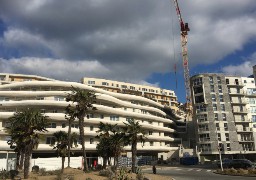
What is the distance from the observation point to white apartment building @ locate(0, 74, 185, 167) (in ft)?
241


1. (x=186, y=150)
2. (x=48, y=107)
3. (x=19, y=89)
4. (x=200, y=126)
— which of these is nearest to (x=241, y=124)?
(x=200, y=126)

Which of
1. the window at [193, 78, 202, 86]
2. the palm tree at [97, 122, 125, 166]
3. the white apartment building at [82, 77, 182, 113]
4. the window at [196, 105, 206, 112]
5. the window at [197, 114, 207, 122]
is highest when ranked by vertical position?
the white apartment building at [82, 77, 182, 113]

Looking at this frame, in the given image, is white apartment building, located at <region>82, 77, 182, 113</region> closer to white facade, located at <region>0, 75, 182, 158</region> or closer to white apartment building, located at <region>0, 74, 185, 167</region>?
white apartment building, located at <region>0, 74, 185, 167</region>

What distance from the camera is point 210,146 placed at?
98.1 meters

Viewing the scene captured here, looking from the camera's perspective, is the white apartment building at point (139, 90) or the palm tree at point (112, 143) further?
the white apartment building at point (139, 90)

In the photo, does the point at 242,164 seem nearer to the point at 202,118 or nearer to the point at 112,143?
the point at 112,143

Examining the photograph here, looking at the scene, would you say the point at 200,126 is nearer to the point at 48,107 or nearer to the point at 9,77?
the point at 48,107

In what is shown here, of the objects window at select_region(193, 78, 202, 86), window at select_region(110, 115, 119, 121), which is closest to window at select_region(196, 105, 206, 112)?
window at select_region(193, 78, 202, 86)

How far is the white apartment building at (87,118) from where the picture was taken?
73375 mm

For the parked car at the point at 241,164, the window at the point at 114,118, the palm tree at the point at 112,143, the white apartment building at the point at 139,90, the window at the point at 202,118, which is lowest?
the parked car at the point at 241,164

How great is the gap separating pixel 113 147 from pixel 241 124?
2454 inches

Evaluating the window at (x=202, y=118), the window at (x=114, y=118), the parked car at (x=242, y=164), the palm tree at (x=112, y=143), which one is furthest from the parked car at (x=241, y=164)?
the window at (x=202, y=118)

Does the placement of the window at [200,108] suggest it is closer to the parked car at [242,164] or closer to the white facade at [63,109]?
the white facade at [63,109]

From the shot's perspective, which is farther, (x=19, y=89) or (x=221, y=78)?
(x=221, y=78)
